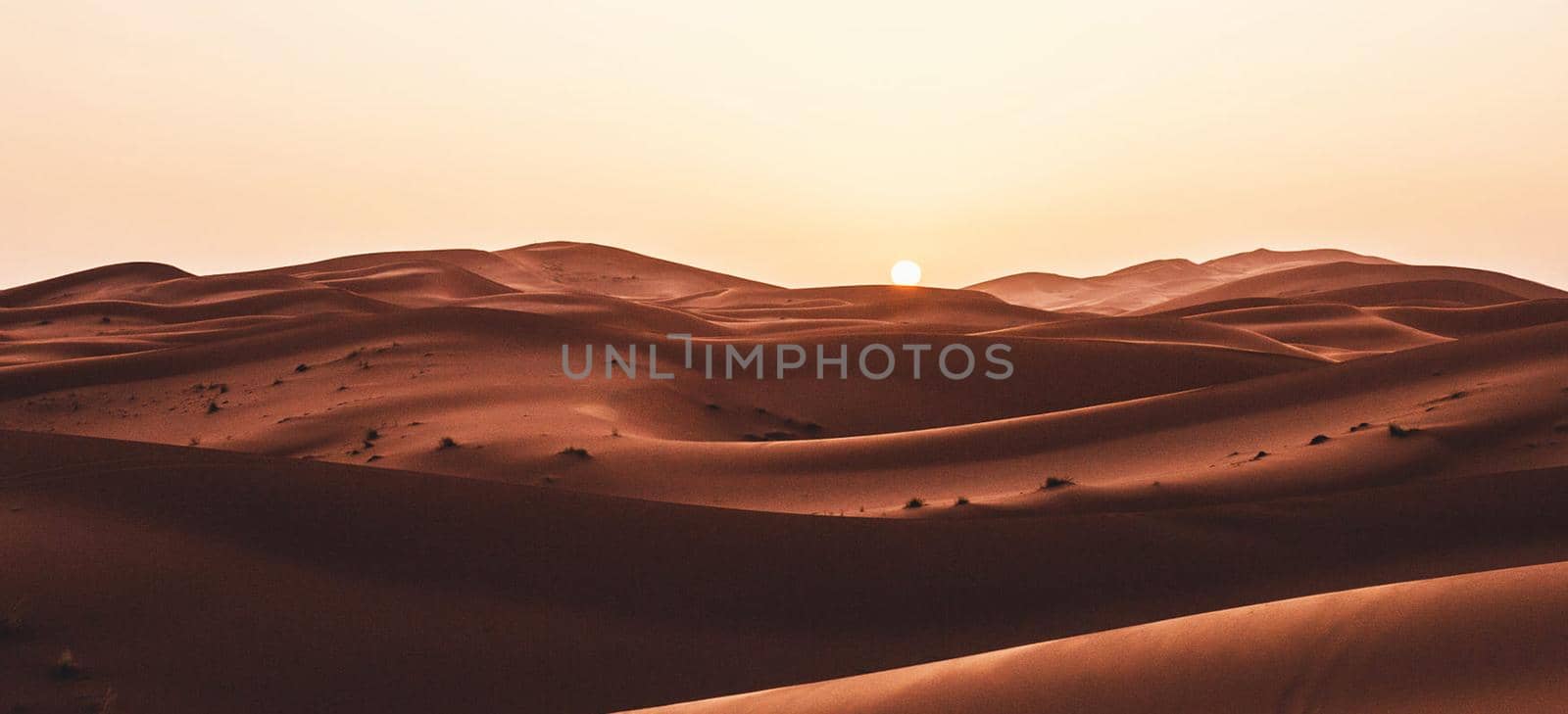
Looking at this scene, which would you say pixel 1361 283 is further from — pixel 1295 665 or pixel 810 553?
pixel 1295 665

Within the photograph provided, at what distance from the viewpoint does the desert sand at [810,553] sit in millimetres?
4582

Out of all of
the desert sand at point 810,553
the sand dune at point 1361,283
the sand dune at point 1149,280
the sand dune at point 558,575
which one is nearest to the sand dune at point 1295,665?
the desert sand at point 810,553

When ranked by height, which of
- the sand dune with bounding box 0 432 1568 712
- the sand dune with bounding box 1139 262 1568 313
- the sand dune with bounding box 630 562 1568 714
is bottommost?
the sand dune with bounding box 0 432 1568 712

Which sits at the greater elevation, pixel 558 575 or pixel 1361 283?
pixel 1361 283

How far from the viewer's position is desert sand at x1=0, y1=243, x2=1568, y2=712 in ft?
15.0

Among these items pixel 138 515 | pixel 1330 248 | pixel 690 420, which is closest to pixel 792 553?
pixel 138 515

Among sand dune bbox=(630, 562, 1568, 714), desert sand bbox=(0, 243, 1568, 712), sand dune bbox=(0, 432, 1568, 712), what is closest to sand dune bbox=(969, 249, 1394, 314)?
desert sand bbox=(0, 243, 1568, 712)

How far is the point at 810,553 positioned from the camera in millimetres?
8672

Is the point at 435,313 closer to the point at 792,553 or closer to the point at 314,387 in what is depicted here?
the point at 314,387

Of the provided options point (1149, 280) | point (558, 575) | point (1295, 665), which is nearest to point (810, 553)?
point (558, 575)

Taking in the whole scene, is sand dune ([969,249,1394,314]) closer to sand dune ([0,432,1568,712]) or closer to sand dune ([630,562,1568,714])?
sand dune ([0,432,1568,712])

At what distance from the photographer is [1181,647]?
458 cm

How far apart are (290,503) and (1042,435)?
33.0 feet

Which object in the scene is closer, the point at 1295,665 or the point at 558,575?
the point at 1295,665
